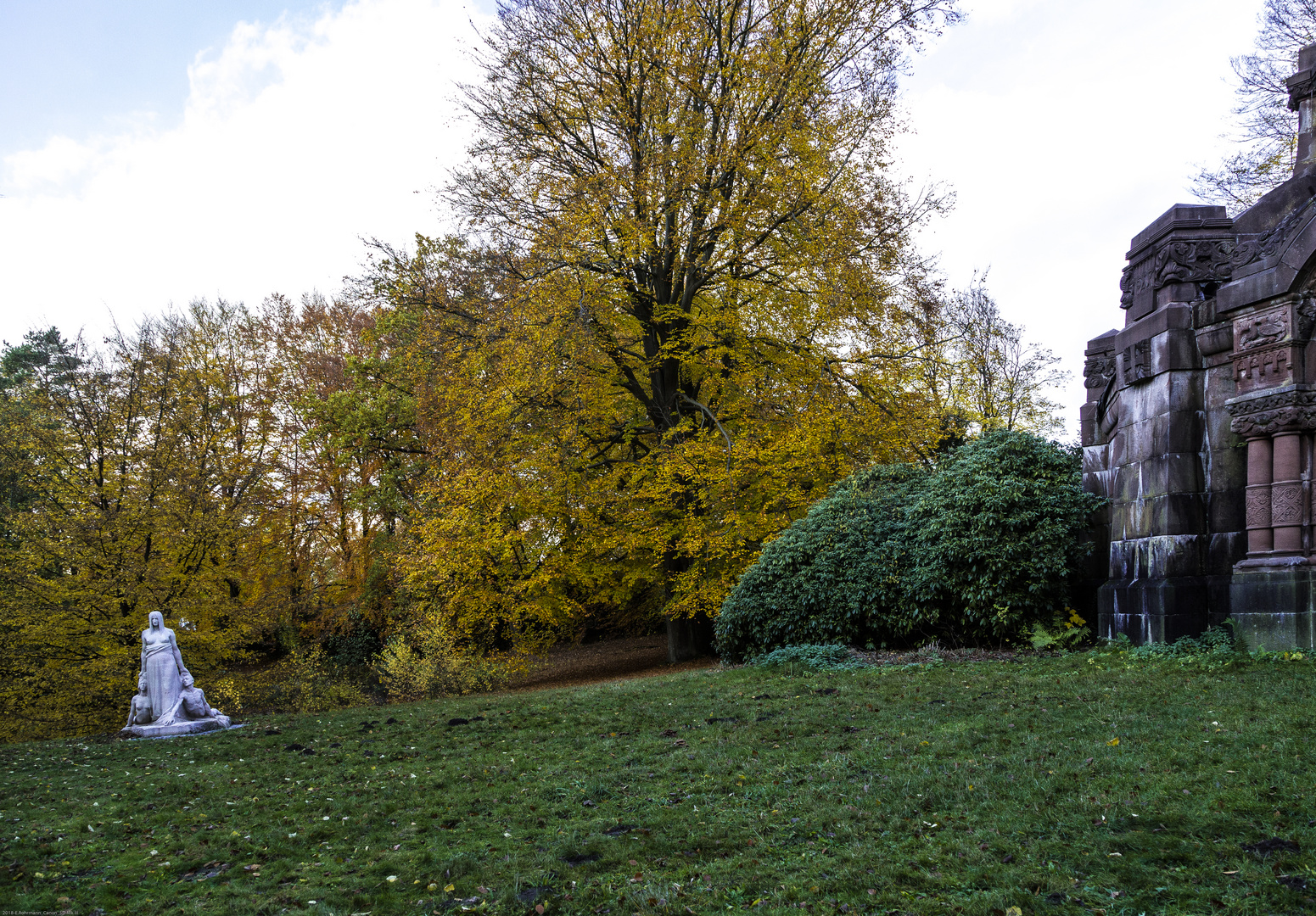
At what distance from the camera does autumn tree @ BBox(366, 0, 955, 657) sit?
15781 millimetres

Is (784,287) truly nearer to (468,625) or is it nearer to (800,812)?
(468,625)

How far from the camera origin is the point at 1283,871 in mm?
3633

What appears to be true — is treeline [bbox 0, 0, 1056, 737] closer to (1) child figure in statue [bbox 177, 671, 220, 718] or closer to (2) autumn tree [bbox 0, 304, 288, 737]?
(2) autumn tree [bbox 0, 304, 288, 737]

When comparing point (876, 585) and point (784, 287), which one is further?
point (784, 287)

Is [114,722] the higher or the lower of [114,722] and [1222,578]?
the lower

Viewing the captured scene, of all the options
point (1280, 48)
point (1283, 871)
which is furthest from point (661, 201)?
point (1280, 48)

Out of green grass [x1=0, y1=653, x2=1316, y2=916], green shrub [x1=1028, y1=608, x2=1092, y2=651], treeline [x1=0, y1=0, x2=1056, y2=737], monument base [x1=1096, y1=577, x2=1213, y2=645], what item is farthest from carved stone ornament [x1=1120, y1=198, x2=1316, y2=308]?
treeline [x1=0, y1=0, x2=1056, y2=737]

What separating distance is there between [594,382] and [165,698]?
9351 millimetres

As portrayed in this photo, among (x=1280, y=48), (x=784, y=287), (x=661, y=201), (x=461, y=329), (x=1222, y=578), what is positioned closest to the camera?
(x=1222, y=578)

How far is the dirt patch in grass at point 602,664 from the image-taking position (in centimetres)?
1762

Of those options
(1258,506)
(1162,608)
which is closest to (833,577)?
(1162,608)

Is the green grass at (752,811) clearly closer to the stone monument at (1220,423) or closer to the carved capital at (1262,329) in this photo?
the stone monument at (1220,423)

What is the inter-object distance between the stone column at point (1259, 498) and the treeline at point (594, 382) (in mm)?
7185

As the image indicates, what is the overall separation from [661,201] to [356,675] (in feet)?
49.2
